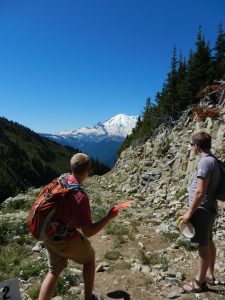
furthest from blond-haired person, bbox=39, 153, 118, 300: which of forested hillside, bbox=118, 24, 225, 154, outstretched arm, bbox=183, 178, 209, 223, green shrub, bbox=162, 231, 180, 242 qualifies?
forested hillside, bbox=118, 24, 225, 154

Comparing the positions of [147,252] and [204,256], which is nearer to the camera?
[204,256]

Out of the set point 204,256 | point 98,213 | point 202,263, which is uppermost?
point 98,213

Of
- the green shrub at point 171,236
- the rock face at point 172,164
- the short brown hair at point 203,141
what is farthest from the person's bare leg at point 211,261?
the rock face at point 172,164

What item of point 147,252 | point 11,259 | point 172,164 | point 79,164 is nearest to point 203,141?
point 79,164

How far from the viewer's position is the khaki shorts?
18.6 ft

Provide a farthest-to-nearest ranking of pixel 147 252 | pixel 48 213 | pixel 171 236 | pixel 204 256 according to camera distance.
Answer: pixel 171 236
pixel 147 252
pixel 204 256
pixel 48 213

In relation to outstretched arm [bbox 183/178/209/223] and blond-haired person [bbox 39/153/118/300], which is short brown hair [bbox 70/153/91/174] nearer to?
blond-haired person [bbox 39/153/118/300]

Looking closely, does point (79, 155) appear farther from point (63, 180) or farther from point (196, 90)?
point (196, 90)

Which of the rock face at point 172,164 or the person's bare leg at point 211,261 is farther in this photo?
→ the rock face at point 172,164

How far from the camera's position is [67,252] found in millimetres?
5719

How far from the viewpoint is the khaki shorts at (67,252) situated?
5.66 m

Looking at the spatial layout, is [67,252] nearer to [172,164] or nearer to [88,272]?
[88,272]

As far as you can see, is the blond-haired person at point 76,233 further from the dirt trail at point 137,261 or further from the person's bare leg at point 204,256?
the person's bare leg at point 204,256

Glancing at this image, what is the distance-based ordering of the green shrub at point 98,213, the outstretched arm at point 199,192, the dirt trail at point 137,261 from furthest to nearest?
the green shrub at point 98,213
the dirt trail at point 137,261
the outstretched arm at point 199,192
